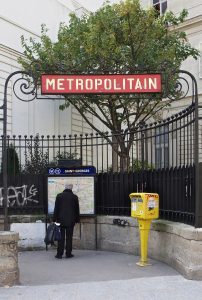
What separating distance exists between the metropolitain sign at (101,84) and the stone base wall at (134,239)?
252 centimetres

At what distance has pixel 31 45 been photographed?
72.3ft

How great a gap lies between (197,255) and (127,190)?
3.54m

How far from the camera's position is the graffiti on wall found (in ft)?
38.7

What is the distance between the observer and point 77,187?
1140 centimetres

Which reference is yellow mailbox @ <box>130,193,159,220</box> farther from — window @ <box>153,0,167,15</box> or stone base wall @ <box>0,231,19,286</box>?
window @ <box>153,0,167,15</box>

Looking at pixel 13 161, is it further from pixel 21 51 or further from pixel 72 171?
pixel 21 51

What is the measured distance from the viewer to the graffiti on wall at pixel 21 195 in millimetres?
11805

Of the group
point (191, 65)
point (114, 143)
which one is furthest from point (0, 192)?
point (191, 65)

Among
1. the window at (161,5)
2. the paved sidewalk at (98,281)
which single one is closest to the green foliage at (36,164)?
the paved sidewalk at (98,281)

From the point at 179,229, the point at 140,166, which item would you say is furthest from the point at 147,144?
the point at 179,229

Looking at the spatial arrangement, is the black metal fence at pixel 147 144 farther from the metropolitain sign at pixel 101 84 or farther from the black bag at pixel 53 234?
the black bag at pixel 53 234

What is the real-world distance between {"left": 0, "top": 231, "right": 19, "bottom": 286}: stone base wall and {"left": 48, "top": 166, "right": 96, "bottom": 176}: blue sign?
397cm

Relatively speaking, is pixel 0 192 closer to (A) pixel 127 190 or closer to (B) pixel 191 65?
(A) pixel 127 190

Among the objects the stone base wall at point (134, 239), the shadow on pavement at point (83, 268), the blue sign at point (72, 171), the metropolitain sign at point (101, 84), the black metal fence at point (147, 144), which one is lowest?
the shadow on pavement at point (83, 268)
